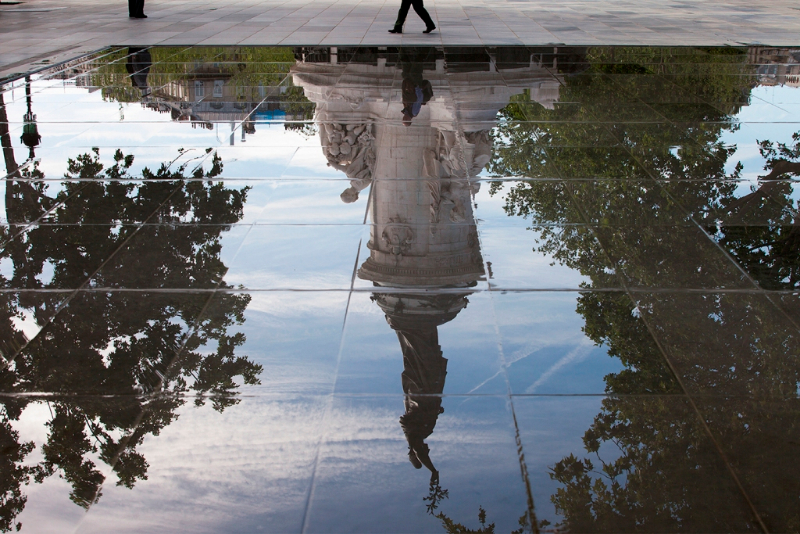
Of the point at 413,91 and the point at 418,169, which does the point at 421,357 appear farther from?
the point at 413,91

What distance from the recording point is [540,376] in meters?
4.66

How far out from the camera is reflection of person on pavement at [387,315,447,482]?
4.07m

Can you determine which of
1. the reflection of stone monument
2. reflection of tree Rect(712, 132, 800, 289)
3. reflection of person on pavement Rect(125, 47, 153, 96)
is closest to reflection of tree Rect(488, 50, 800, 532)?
reflection of tree Rect(712, 132, 800, 289)

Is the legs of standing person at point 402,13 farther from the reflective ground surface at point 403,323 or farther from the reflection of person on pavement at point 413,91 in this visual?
the reflective ground surface at point 403,323

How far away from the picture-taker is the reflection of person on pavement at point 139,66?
13297 millimetres

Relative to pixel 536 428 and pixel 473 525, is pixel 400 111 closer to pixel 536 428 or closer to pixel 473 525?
pixel 536 428

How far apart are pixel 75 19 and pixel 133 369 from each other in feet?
69.7

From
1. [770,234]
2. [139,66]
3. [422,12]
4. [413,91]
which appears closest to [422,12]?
[422,12]

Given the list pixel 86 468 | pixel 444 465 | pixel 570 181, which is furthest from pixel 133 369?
pixel 570 181

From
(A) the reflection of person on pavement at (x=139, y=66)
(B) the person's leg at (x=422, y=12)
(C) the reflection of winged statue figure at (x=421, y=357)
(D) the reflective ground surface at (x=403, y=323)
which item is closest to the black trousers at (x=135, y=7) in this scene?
(A) the reflection of person on pavement at (x=139, y=66)

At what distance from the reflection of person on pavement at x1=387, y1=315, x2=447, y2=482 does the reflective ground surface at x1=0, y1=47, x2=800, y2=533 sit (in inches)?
0.7

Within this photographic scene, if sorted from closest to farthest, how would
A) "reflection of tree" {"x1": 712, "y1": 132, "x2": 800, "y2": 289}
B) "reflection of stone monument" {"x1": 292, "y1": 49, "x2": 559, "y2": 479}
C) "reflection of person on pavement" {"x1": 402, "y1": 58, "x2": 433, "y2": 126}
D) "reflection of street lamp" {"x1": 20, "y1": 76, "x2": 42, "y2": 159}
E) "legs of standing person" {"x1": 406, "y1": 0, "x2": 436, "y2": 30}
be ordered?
"reflection of stone monument" {"x1": 292, "y1": 49, "x2": 559, "y2": 479} < "reflection of tree" {"x1": 712, "y1": 132, "x2": 800, "y2": 289} < "reflection of street lamp" {"x1": 20, "y1": 76, "x2": 42, "y2": 159} < "reflection of person on pavement" {"x1": 402, "y1": 58, "x2": 433, "y2": 126} < "legs of standing person" {"x1": 406, "y1": 0, "x2": 436, "y2": 30}

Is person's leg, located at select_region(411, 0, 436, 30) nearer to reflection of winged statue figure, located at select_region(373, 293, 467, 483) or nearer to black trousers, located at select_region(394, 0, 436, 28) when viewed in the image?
black trousers, located at select_region(394, 0, 436, 28)

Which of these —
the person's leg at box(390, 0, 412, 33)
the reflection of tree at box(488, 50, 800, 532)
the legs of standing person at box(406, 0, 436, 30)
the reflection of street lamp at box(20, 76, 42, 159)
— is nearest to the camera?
the reflection of tree at box(488, 50, 800, 532)
